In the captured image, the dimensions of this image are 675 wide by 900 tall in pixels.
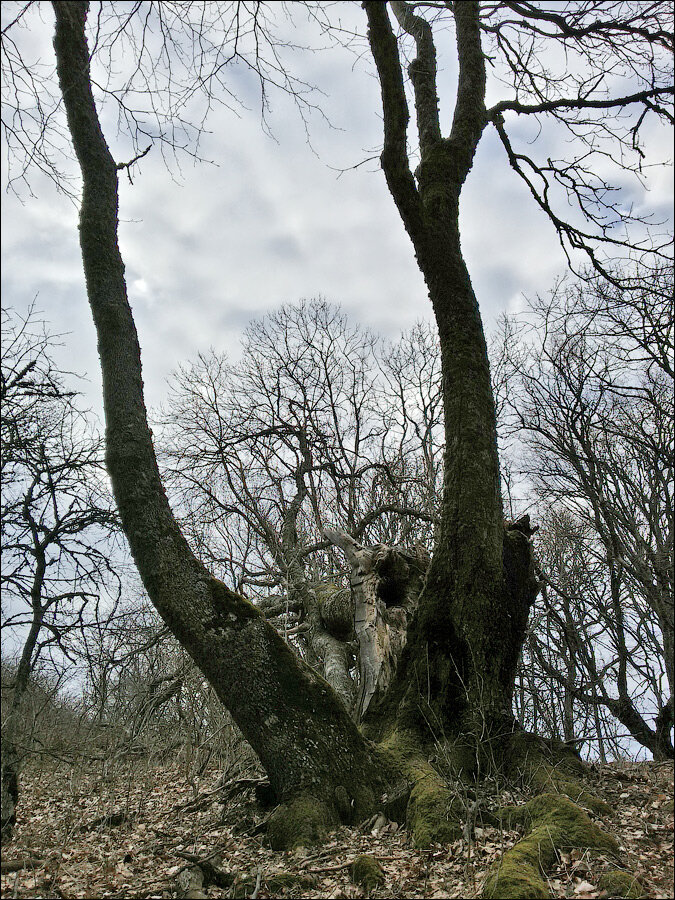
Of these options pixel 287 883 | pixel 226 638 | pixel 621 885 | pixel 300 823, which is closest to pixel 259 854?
pixel 300 823

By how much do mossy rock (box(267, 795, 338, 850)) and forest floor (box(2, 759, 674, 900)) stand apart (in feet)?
0.27

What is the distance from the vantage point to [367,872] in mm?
3529

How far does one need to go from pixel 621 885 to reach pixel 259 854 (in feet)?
7.40

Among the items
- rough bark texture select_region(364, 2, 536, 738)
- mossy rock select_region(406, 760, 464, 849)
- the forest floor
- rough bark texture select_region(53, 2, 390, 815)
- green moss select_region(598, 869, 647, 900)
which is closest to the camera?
green moss select_region(598, 869, 647, 900)

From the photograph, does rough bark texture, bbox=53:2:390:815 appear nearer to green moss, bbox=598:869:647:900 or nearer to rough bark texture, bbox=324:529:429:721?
rough bark texture, bbox=324:529:429:721

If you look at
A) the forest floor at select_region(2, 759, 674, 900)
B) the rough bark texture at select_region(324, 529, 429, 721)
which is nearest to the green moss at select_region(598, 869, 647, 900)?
the forest floor at select_region(2, 759, 674, 900)

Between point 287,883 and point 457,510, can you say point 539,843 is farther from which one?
point 457,510

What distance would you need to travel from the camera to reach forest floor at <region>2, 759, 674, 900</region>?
340cm

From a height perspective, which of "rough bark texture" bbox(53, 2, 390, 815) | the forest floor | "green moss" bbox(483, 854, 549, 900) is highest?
"rough bark texture" bbox(53, 2, 390, 815)

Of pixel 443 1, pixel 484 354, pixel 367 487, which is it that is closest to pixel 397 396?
pixel 367 487

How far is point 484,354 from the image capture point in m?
5.95

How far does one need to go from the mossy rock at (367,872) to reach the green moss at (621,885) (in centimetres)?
117

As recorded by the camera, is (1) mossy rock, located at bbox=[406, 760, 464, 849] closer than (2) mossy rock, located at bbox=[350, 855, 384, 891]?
No

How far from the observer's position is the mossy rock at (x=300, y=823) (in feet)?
13.5
